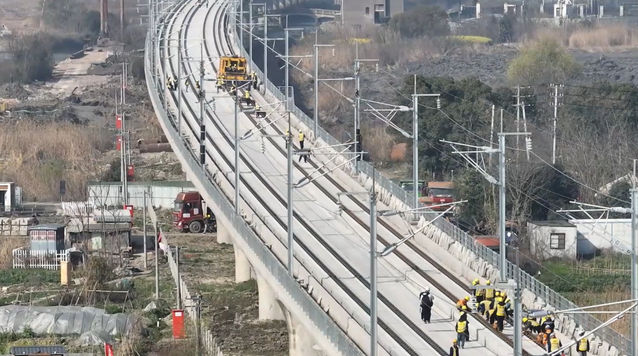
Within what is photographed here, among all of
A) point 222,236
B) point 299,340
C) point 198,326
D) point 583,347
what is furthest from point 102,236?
point 583,347

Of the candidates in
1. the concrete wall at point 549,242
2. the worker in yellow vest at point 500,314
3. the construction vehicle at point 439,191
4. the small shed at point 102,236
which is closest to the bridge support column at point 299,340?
the worker in yellow vest at point 500,314

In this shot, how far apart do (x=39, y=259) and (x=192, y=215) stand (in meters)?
9.17

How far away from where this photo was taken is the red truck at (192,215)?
7550 centimetres

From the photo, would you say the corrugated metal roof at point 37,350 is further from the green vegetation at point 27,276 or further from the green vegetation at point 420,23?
the green vegetation at point 420,23

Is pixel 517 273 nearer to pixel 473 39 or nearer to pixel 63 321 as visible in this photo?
pixel 63 321

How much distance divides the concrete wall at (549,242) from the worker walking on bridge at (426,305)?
21.2m

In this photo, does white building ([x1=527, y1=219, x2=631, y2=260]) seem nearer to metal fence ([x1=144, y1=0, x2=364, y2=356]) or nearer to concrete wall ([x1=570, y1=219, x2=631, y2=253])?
concrete wall ([x1=570, y1=219, x2=631, y2=253])

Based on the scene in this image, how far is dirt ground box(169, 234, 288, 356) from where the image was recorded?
52.7m

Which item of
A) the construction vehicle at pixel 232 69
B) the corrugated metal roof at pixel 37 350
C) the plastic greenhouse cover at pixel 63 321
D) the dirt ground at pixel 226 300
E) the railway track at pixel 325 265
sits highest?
the construction vehicle at pixel 232 69

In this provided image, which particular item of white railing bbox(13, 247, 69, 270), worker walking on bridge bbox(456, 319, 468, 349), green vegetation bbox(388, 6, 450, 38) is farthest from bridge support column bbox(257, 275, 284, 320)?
green vegetation bbox(388, 6, 450, 38)

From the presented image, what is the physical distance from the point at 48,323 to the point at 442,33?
106552mm

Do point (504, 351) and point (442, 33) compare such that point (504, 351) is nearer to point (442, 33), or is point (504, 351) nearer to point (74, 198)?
point (74, 198)

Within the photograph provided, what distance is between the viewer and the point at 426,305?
4616cm

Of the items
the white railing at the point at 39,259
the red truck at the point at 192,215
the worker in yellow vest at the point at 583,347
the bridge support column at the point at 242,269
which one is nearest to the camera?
the worker in yellow vest at the point at 583,347
